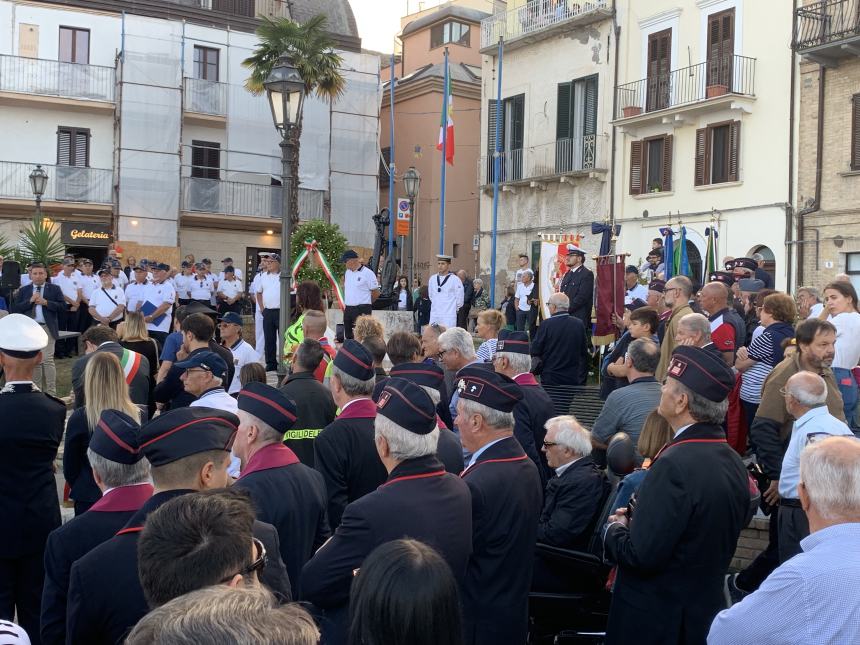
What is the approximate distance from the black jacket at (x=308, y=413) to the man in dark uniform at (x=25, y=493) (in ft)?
5.14

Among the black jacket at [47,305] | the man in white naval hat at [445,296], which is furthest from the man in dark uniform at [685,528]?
the black jacket at [47,305]

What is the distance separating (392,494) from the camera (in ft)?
11.5

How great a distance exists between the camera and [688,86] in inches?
988

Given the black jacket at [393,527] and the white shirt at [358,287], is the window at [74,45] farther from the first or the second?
the black jacket at [393,527]

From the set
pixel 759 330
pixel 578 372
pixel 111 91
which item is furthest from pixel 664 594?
pixel 111 91

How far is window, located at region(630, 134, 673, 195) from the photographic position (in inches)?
1013

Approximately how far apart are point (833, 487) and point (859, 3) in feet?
69.6

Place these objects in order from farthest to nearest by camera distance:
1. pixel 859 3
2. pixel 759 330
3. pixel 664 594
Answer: pixel 859 3 < pixel 759 330 < pixel 664 594

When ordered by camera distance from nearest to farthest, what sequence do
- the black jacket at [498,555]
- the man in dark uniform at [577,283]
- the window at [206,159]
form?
the black jacket at [498,555] < the man in dark uniform at [577,283] < the window at [206,159]

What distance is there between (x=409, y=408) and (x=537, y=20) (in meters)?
28.3

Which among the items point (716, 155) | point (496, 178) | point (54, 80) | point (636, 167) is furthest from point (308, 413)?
point (54, 80)

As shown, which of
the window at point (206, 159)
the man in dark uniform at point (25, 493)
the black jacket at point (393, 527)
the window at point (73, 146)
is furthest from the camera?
the window at point (206, 159)

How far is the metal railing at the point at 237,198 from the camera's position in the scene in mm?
33438

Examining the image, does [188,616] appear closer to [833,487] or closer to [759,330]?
[833,487]
